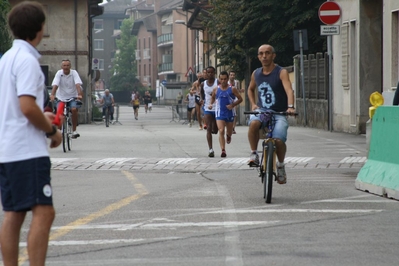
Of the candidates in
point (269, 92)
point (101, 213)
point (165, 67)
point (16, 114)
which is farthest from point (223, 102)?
point (165, 67)

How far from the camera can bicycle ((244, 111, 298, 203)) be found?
10789 mm

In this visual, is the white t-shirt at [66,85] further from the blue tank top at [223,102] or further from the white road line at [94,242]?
the white road line at [94,242]

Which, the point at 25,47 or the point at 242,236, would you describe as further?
the point at 242,236

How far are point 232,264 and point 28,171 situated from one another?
6.09 feet

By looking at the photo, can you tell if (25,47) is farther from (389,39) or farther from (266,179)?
(389,39)

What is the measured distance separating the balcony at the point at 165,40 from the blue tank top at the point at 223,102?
4361 inches

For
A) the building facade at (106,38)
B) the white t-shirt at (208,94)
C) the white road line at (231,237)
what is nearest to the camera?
the white road line at (231,237)

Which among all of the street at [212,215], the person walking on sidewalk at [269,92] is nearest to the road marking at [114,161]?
the street at [212,215]

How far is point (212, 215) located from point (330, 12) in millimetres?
17743

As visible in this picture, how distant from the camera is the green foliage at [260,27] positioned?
1561 inches

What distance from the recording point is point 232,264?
6.88 metres

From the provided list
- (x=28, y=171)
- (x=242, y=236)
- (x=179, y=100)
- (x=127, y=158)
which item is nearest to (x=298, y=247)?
(x=242, y=236)

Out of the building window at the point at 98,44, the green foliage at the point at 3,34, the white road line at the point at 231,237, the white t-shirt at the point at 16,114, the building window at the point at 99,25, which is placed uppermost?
the building window at the point at 99,25

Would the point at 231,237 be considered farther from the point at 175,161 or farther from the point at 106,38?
the point at 106,38
